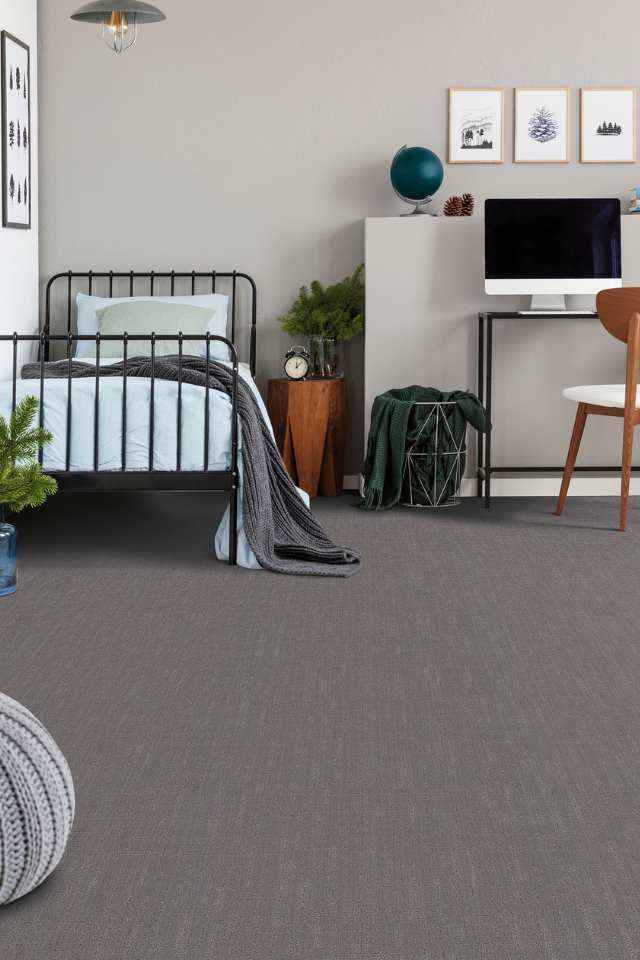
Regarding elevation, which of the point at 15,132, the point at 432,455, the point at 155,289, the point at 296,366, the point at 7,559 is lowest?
the point at 7,559

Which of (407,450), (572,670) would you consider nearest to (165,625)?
(572,670)

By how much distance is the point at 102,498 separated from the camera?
5.24 meters

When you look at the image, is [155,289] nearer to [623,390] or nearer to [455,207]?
[455,207]

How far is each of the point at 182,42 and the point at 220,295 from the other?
123 cm

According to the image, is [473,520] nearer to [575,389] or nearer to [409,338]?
[575,389]

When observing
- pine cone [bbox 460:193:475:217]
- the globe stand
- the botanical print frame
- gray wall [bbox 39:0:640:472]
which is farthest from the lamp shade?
pine cone [bbox 460:193:475:217]

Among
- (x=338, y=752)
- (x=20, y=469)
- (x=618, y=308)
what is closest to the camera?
(x=338, y=752)

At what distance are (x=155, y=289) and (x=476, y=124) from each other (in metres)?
1.76

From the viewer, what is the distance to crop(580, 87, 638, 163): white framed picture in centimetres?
544

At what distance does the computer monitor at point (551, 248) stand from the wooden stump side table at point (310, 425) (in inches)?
Answer: 34.8

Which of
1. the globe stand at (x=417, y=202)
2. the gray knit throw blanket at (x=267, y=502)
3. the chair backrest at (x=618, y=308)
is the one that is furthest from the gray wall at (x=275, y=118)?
the gray knit throw blanket at (x=267, y=502)

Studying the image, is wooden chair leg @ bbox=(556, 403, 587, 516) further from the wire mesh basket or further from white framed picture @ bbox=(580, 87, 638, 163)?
white framed picture @ bbox=(580, 87, 638, 163)

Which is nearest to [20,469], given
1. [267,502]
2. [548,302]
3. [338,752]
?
[267,502]

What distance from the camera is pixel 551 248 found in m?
5.15
